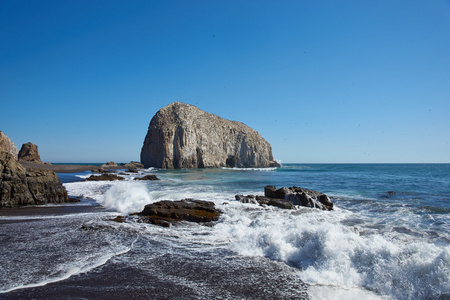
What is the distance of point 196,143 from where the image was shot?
72.8 meters

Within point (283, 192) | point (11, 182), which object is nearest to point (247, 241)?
point (283, 192)

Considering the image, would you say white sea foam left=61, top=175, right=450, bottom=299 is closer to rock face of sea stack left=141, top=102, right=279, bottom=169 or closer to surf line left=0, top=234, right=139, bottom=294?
surf line left=0, top=234, right=139, bottom=294

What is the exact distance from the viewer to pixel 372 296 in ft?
16.0

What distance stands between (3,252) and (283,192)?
13.3 metres

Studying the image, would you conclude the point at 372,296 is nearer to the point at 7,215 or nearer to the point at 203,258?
the point at 203,258

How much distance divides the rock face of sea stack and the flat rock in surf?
183 feet

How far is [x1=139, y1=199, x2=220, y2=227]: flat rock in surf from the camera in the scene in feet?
35.1

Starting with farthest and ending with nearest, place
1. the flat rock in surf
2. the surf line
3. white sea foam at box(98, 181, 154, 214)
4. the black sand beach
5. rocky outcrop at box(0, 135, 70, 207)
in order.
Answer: rocky outcrop at box(0, 135, 70, 207), white sea foam at box(98, 181, 154, 214), the flat rock in surf, the surf line, the black sand beach

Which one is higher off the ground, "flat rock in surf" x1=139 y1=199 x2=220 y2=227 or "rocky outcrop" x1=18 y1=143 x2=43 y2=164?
"rocky outcrop" x1=18 y1=143 x2=43 y2=164

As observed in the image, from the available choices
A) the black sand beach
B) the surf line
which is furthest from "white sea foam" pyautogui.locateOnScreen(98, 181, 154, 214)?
the surf line

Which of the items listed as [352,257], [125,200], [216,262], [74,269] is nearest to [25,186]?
[125,200]

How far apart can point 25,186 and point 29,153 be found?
56856 millimetres

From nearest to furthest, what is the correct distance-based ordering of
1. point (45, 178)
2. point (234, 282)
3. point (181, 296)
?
point (181, 296), point (234, 282), point (45, 178)

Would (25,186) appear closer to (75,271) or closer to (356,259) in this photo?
(75,271)
